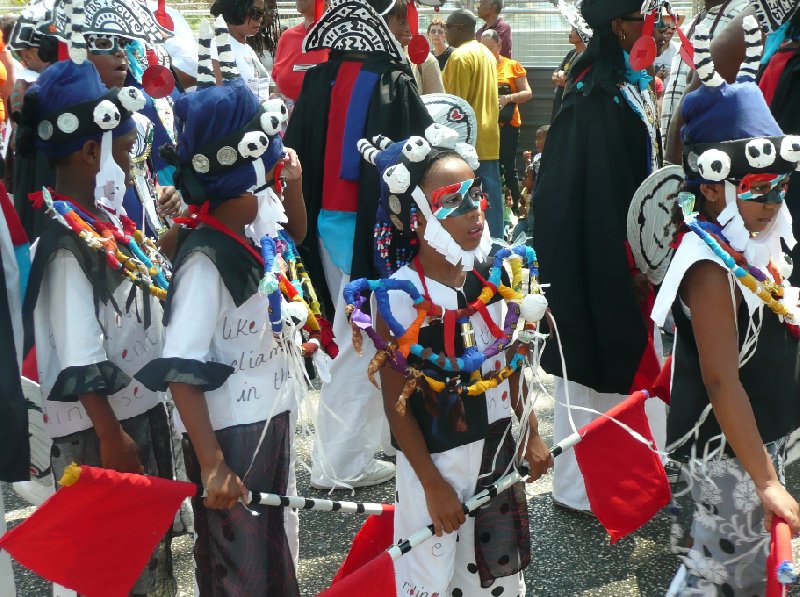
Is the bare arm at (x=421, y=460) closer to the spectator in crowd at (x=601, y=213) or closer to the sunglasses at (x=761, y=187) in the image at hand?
the sunglasses at (x=761, y=187)

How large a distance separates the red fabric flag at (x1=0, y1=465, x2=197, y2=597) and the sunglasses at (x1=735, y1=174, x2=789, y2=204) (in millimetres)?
1746

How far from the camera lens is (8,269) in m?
2.75

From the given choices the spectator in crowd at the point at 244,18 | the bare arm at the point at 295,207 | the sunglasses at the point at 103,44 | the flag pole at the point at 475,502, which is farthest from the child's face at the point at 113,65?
the flag pole at the point at 475,502

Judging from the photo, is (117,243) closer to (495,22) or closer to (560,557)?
(560,557)

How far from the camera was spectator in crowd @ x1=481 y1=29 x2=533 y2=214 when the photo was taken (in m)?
9.97

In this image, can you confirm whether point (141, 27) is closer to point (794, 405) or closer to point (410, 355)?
point (410, 355)

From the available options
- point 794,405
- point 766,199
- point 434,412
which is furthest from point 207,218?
point 794,405

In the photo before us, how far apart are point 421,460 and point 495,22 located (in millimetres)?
8659

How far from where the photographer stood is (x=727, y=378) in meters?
2.63

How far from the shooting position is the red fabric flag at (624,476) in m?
A: 3.14

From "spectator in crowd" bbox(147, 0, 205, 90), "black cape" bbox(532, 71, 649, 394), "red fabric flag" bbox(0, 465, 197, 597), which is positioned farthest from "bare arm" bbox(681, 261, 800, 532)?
"spectator in crowd" bbox(147, 0, 205, 90)

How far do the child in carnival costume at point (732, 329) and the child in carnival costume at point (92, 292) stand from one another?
1622mm

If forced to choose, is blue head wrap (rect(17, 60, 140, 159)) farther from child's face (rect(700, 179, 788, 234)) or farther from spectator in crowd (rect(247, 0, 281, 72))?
spectator in crowd (rect(247, 0, 281, 72))

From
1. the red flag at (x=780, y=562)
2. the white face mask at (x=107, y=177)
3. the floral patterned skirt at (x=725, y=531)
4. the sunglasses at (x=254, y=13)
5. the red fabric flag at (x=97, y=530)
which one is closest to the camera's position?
the red flag at (x=780, y=562)
